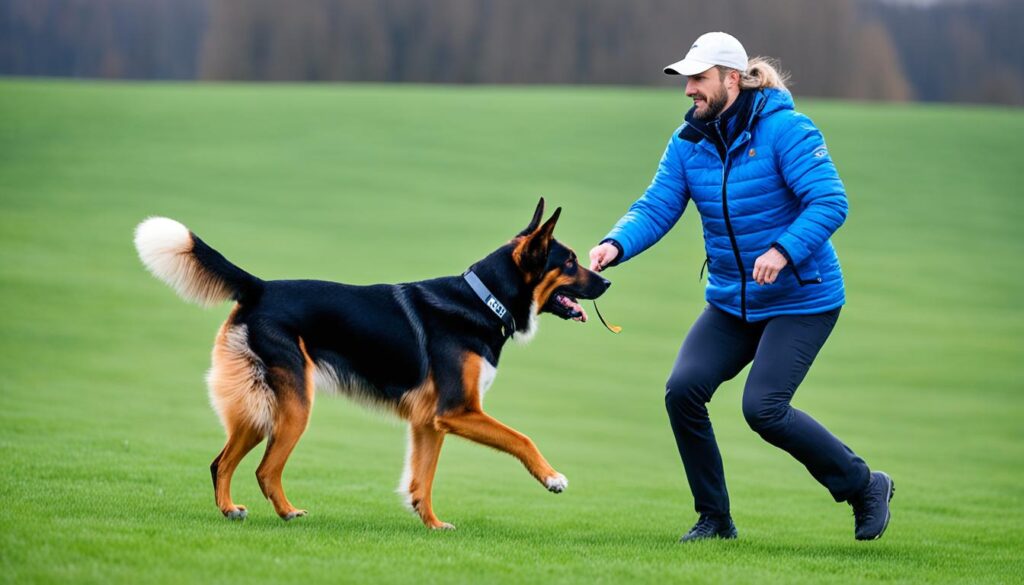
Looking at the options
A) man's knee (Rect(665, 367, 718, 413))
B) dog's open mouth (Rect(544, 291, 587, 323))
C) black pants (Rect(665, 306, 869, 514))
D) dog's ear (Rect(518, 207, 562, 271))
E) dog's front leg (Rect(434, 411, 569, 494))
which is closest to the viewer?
black pants (Rect(665, 306, 869, 514))

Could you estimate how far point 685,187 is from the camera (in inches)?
231

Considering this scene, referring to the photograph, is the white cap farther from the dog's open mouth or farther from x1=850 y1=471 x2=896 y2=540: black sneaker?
x1=850 y1=471 x2=896 y2=540: black sneaker

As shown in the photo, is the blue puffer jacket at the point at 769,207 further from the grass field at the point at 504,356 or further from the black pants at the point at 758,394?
the grass field at the point at 504,356

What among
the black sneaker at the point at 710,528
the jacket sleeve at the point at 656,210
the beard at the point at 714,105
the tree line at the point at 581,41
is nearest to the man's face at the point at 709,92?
the beard at the point at 714,105

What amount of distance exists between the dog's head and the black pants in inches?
30.3

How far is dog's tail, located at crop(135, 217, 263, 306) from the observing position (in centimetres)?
565

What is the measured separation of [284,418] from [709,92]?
265 centimetres

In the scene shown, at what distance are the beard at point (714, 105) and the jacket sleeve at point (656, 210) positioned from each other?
11.7 inches

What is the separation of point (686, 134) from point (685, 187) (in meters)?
0.33

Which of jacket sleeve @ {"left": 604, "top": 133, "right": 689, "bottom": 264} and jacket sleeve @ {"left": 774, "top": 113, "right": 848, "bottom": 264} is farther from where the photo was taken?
jacket sleeve @ {"left": 604, "top": 133, "right": 689, "bottom": 264}

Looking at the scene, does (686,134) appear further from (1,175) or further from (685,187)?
(1,175)

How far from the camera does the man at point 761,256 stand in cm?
526

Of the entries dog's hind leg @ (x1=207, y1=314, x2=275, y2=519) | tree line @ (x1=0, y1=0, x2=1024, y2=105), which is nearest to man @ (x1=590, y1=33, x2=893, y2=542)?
dog's hind leg @ (x1=207, y1=314, x2=275, y2=519)

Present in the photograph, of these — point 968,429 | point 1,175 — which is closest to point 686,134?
point 968,429
